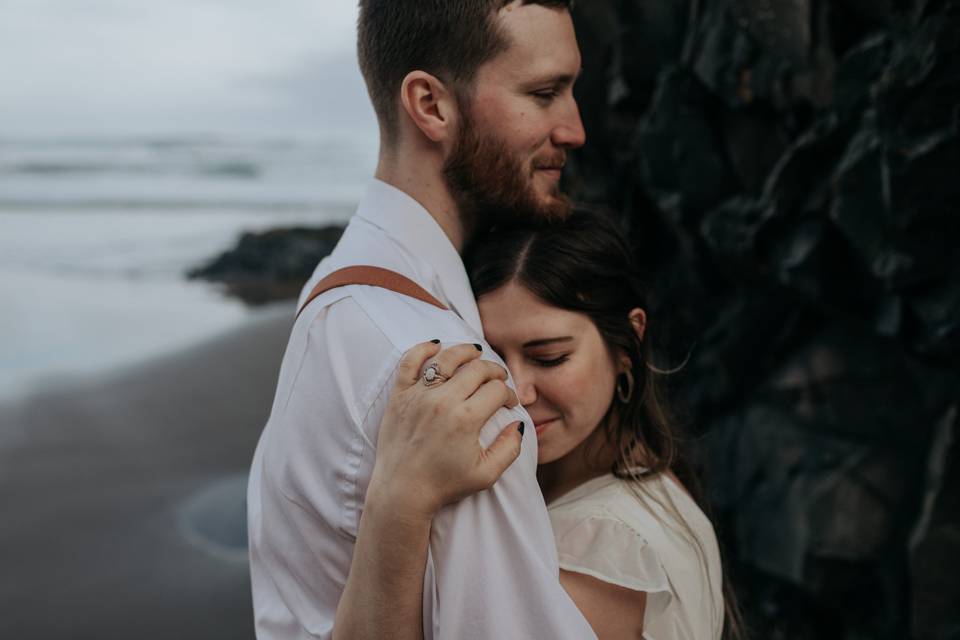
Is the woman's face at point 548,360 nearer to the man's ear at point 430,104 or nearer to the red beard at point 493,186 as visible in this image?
the red beard at point 493,186

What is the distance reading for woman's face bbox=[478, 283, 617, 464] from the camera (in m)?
2.01

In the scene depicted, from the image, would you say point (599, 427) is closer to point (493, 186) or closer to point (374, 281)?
point (493, 186)

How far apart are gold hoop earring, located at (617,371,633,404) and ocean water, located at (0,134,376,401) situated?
28.8ft

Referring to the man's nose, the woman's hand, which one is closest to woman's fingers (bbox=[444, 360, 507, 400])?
the woman's hand

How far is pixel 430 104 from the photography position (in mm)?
1940

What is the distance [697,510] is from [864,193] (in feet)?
10.8

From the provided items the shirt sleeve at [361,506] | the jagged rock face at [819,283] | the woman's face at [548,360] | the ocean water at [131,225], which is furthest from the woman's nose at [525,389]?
the ocean water at [131,225]

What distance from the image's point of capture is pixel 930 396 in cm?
495

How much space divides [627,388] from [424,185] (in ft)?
2.60

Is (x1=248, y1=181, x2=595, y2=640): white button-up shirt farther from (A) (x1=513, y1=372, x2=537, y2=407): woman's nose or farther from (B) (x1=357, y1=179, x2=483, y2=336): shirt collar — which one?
(A) (x1=513, y1=372, x2=537, y2=407): woman's nose

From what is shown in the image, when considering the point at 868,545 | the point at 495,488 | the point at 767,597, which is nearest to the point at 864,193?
the point at 868,545

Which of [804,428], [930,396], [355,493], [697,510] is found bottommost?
[804,428]

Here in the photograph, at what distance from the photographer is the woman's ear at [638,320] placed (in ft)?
7.41

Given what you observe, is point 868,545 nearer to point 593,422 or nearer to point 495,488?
point 593,422
